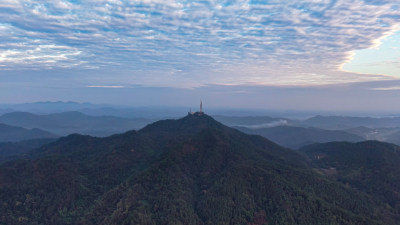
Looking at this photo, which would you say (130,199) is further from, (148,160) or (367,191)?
(367,191)

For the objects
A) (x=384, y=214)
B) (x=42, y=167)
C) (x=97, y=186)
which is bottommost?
(x=384, y=214)

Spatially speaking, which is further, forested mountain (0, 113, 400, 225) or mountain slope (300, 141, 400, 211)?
mountain slope (300, 141, 400, 211)

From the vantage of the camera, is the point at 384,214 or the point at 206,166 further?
the point at 206,166

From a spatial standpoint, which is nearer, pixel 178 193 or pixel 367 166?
pixel 178 193

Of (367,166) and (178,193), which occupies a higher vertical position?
(367,166)

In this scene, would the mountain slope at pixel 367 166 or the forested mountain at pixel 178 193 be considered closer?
the forested mountain at pixel 178 193

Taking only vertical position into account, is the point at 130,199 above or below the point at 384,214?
above

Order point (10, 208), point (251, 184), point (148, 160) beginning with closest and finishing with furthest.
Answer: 1. point (10, 208)
2. point (251, 184)
3. point (148, 160)

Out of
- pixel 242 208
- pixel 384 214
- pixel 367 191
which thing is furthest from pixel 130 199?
pixel 367 191
